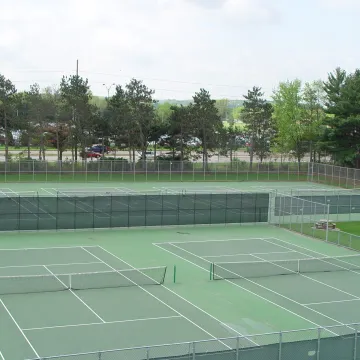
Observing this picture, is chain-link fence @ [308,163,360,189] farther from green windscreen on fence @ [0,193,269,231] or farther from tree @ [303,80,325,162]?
green windscreen on fence @ [0,193,269,231]

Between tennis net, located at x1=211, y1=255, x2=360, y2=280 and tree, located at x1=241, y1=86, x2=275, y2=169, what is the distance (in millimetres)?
51933

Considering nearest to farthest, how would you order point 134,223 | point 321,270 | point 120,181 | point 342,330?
point 342,330, point 321,270, point 134,223, point 120,181

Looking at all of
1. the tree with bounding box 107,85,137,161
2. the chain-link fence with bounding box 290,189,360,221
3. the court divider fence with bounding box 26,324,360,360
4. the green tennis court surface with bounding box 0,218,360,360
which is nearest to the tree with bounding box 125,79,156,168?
the tree with bounding box 107,85,137,161

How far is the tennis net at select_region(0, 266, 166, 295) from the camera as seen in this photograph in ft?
90.5

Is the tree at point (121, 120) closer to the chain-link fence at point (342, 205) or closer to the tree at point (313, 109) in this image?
the tree at point (313, 109)

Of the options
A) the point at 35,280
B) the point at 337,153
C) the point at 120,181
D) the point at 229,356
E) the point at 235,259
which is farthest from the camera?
the point at 337,153

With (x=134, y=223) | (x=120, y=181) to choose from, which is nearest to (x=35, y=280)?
(x=134, y=223)

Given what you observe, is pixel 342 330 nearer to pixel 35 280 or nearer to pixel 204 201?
pixel 35 280

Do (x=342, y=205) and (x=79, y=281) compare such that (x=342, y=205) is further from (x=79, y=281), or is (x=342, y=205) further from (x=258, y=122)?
(x=258, y=122)

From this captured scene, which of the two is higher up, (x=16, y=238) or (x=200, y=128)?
(x=200, y=128)

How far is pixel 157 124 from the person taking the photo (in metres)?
85.0

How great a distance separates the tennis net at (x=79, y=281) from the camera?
27578 millimetres

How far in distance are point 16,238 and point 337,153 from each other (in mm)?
45632

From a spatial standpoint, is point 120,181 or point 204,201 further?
point 120,181
